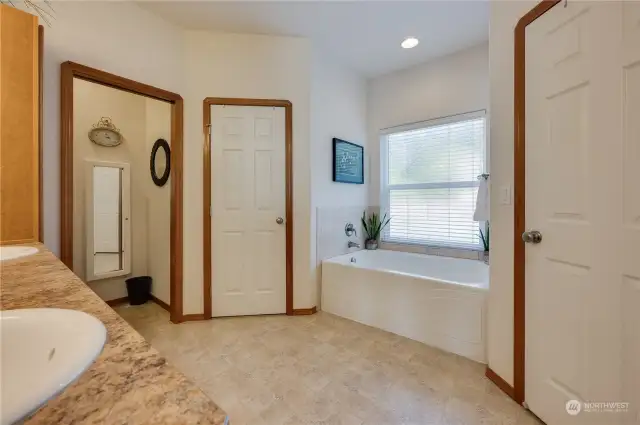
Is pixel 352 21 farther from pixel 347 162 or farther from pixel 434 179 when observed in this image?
pixel 434 179

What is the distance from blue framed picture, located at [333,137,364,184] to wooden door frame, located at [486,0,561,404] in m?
1.67

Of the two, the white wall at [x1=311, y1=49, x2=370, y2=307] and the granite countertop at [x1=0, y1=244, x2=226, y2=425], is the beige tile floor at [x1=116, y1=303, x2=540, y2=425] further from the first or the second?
the granite countertop at [x1=0, y1=244, x2=226, y2=425]

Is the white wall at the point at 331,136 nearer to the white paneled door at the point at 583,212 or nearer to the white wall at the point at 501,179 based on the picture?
the white wall at the point at 501,179

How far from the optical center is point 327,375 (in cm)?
168

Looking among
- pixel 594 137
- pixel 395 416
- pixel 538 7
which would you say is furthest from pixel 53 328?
pixel 538 7

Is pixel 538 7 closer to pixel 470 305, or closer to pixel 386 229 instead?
pixel 470 305

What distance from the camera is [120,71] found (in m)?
2.07

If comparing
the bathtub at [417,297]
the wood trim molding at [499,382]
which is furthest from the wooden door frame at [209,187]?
the wood trim molding at [499,382]

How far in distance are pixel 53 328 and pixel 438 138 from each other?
10.2ft

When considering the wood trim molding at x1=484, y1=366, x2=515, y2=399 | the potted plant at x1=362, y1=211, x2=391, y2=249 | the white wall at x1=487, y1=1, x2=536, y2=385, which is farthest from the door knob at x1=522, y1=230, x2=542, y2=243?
the potted plant at x1=362, y1=211, x2=391, y2=249

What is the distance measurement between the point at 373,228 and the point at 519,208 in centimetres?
194

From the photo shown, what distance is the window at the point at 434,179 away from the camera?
2.73 meters

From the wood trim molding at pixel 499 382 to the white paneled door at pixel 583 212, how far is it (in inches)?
4.7

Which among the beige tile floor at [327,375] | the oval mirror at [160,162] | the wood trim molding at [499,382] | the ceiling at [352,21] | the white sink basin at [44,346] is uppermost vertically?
the ceiling at [352,21]
